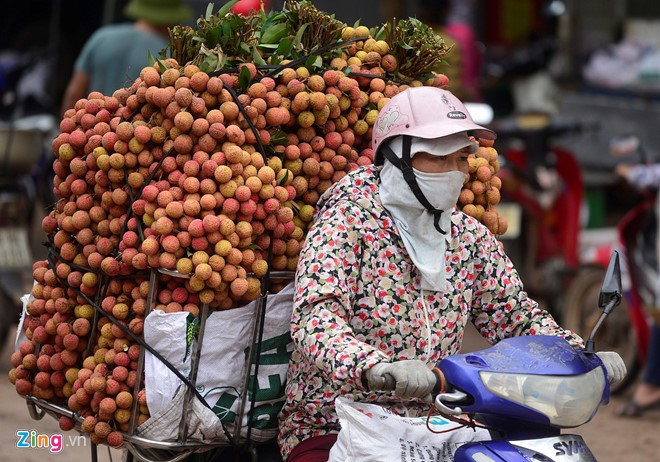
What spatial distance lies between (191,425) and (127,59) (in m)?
3.95

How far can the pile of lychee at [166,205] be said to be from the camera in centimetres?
294

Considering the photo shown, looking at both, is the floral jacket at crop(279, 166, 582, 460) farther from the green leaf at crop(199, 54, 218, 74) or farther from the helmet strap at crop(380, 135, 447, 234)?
the green leaf at crop(199, 54, 218, 74)

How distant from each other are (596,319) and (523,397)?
14.8 feet

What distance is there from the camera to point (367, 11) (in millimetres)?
9219

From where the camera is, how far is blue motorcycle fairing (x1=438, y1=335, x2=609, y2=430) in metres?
2.49

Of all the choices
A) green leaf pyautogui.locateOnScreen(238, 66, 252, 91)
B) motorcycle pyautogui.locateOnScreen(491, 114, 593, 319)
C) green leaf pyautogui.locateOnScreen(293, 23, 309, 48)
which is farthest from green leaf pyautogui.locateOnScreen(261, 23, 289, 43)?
motorcycle pyautogui.locateOnScreen(491, 114, 593, 319)

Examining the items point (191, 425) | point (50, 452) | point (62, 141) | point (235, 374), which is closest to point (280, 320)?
point (235, 374)

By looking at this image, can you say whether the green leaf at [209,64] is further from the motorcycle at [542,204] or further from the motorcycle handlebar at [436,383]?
the motorcycle at [542,204]

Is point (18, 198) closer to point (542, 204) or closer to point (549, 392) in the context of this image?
point (542, 204)

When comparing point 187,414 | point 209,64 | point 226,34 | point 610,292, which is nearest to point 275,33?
point 226,34

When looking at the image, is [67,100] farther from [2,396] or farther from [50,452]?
[50,452]

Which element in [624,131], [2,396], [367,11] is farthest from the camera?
[624,131]

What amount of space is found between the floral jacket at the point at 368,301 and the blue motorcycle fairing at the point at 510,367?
265 mm

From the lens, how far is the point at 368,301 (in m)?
2.89
